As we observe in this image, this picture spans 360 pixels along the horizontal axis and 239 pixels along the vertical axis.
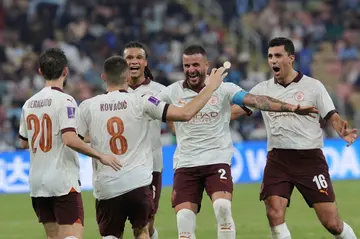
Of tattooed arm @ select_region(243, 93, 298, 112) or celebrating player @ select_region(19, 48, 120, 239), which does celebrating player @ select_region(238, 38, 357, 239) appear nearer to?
tattooed arm @ select_region(243, 93, 298, 112)

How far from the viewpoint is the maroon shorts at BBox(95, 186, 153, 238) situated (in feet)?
30.9

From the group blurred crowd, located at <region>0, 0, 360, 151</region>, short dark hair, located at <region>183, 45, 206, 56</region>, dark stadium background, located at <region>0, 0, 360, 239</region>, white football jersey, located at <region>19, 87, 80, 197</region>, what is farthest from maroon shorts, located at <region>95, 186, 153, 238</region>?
blurred crowd, located at <region>0, 0, 360, 151</region>

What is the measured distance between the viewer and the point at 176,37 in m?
27.4

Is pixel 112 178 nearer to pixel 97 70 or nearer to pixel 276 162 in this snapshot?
pixel 276 162

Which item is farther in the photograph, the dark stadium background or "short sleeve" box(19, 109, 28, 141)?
the dark stadium background

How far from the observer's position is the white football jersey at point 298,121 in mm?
10797

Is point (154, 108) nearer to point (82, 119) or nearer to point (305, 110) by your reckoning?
point (82, 119)

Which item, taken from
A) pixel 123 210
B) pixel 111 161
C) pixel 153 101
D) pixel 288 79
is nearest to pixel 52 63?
pixel 153 101

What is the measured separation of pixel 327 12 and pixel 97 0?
7008mm

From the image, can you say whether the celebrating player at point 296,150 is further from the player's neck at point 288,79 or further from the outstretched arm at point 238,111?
the outstretched arm at point 238,111

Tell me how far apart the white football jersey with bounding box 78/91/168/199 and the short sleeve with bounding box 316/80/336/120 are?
218 centimetres

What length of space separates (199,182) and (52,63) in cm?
231

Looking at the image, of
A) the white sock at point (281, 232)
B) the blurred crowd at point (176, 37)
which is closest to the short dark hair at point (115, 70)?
the white sock at point (281, 232)

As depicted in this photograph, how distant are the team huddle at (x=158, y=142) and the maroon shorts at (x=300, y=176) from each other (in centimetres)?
1
